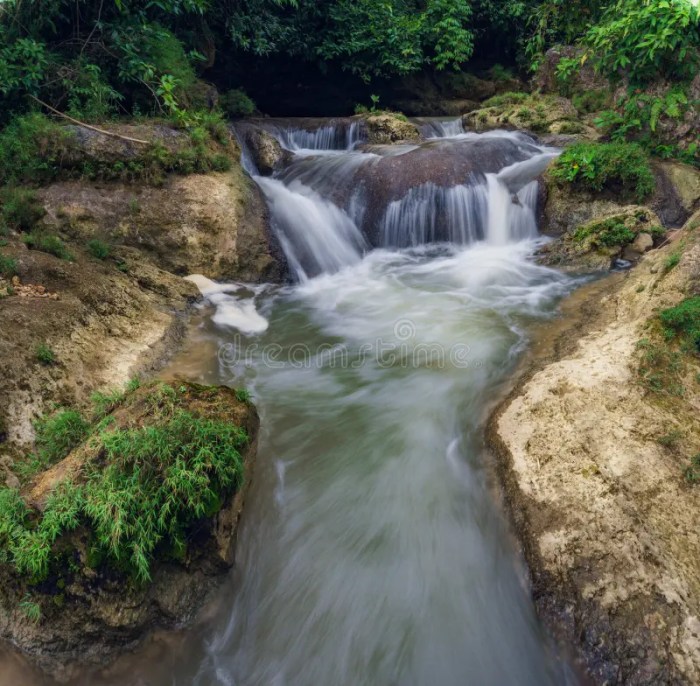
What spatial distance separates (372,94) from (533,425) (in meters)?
13.6

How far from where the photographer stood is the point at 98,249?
600 cm

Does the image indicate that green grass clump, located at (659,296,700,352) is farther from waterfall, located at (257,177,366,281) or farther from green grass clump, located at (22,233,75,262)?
green grass clump, located at (22,233,75,262)

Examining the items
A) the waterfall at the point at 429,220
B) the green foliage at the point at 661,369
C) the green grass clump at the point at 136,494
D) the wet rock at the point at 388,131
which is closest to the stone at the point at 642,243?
the waterfall at the point at 429,220

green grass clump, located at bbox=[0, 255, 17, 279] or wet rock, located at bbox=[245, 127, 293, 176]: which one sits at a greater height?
wet rock, located at bbox=[245, 127, 293, 176]

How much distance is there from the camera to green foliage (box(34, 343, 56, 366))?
13.4 ft

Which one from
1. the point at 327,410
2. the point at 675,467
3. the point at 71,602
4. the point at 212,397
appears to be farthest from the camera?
the point at 327,410

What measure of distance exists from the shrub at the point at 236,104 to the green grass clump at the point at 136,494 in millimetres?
10323

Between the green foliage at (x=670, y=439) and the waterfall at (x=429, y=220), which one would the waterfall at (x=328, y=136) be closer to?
the waterfall at (x=429, y=220)

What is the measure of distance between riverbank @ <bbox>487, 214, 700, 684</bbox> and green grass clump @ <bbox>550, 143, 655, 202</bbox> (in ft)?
13.4

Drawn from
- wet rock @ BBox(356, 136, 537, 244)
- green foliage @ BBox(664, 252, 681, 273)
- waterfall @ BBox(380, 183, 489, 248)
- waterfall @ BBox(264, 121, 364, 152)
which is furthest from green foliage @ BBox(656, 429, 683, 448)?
waterfall @ BBox(264, 121, 364, 152)

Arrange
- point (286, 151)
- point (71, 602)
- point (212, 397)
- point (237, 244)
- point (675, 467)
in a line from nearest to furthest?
point (71, 602), point (675, 467), point (212, 397), point (237, 244), point (286, 151)

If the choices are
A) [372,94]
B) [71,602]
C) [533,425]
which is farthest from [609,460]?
[372,94]

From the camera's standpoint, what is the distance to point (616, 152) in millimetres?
8258

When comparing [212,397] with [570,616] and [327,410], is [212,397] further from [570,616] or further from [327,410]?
[570,616]
